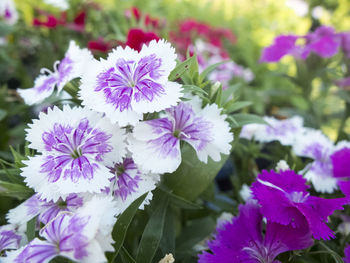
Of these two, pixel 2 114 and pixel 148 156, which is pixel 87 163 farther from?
pixel 2 114

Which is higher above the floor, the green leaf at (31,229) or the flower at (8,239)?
the green leaf at (31,229)

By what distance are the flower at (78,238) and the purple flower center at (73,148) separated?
0.07m

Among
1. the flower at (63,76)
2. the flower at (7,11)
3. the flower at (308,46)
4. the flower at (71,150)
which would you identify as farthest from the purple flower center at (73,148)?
the flower at (7,11)

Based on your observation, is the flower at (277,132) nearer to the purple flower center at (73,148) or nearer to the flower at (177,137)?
the flower at (177,137)

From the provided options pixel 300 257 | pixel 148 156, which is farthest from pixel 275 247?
pixel 148 156

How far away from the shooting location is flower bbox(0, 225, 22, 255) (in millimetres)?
582

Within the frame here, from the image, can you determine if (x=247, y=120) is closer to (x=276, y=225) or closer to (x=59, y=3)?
(x=276, y=225)

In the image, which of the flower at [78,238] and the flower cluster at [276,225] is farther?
the flower cluster at [276,225]

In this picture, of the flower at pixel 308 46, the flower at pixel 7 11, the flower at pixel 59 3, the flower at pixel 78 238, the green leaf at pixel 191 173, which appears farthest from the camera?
the flower at pixel 59 3

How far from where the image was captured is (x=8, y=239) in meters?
0.60

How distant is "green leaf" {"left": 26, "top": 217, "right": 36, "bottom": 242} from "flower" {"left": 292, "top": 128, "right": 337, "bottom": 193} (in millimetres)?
494

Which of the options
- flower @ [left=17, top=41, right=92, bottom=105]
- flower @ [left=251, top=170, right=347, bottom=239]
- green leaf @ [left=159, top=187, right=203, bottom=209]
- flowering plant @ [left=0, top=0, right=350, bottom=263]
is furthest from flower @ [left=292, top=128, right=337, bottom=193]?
flower @ [left=17, top=41, right=92, bottom=105]

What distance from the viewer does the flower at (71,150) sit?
524mm

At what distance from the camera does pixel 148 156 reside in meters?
0.55
